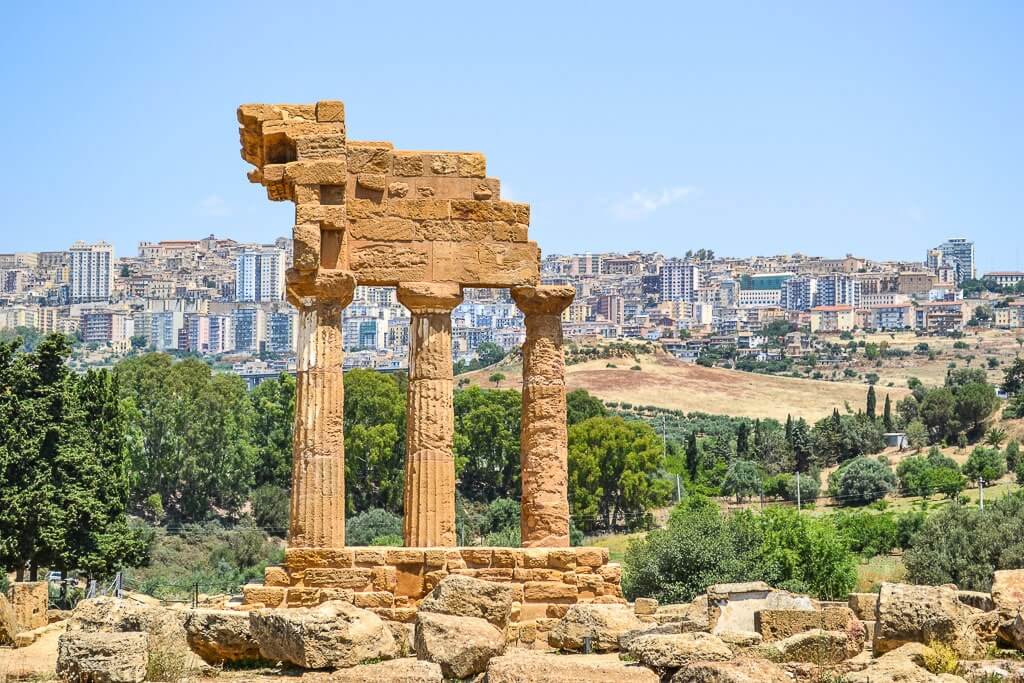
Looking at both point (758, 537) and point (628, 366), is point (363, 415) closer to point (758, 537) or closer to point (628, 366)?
point (758, 537)

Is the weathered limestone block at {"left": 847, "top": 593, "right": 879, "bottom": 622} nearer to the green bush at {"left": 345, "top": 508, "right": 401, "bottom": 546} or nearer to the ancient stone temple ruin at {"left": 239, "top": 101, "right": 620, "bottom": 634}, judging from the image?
the ancient stone temple ruin at {"left": 239, "top": 101, "right": 620, "bottom": 634}

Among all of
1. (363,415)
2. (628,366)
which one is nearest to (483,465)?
(363,415)

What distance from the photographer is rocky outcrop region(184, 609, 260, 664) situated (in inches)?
868

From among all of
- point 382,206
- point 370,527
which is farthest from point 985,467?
point 382,206

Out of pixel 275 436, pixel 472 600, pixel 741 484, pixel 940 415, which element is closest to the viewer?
pixel 472 600

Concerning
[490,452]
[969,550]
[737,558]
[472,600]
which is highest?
[472,600]

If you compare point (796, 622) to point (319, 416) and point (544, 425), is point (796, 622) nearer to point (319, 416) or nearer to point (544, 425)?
Answer: point (544, 425)

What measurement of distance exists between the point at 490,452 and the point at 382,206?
2343 inches

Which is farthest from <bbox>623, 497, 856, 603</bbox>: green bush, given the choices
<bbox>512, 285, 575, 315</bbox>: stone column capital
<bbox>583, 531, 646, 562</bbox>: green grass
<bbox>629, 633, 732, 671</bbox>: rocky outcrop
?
<bbox>629, 633, 732, 671</bbox>: rocky outcrop

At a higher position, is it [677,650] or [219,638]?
[677,650]

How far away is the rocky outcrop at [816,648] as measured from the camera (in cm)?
2061

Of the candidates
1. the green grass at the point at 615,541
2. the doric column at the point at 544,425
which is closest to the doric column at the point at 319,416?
the doric column at the point at 544,425

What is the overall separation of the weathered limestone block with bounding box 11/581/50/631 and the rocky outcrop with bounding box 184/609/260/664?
38.2ft

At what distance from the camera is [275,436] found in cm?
9562
